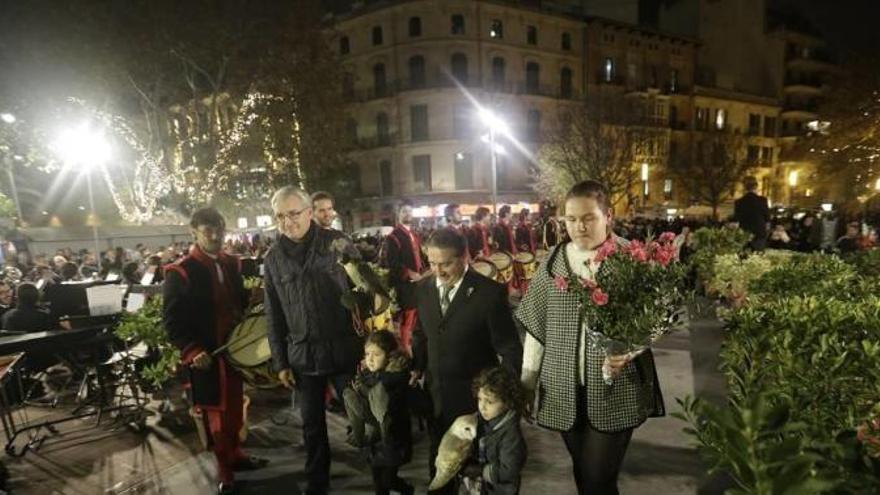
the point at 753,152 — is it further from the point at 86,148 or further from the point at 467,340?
the point at 467,340

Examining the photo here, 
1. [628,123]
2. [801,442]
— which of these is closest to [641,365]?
[801,442]

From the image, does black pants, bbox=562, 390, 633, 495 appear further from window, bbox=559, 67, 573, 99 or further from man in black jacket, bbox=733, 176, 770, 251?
window, bbox=559, 67, 573, 99

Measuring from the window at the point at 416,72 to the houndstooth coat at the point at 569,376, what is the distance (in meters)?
33.5

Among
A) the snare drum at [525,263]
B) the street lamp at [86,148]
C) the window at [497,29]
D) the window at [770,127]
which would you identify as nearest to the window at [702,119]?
the window at [770,127]

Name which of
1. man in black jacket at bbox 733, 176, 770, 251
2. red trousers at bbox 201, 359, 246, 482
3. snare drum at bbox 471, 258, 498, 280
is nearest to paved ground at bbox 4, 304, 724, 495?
red trousers at bbox 201, 359, 246, 482

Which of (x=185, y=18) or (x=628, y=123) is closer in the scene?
(x=185, y=18)

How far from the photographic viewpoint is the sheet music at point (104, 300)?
6023 millimetres

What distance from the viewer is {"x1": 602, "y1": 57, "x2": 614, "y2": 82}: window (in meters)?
38.9

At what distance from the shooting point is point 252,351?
163 inches

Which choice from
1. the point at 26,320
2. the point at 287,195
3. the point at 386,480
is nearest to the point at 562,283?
the point at 386,480

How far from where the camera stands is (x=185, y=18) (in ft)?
56.1

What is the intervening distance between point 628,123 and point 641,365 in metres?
28.8

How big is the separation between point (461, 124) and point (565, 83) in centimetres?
974

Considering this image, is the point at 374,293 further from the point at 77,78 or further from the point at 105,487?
the point at 77,78
